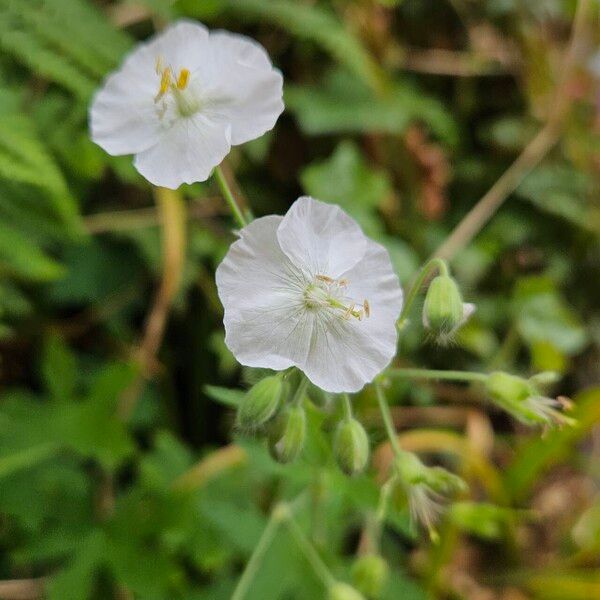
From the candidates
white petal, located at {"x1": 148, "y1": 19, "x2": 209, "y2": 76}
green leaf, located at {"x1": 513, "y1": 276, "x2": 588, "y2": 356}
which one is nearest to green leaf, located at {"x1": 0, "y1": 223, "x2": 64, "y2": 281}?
white petal, located at {"x1": 148, "y1": 19, "x2": 209, "y2": 76}

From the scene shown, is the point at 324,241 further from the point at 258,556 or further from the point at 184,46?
the point at 258,556

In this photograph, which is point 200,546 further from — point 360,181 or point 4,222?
point 360,181

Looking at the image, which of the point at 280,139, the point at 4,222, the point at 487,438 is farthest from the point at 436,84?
the point at 4,222

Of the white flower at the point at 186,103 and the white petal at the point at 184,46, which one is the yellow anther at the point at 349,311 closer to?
the white flower at the point at 186,103

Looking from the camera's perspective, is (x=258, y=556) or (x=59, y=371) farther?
(x=59, y=371)

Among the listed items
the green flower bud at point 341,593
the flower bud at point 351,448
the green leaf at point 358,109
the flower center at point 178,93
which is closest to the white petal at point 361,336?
the flower bud at point 351,448

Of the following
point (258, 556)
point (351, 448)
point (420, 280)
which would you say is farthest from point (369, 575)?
point (420, 280)
